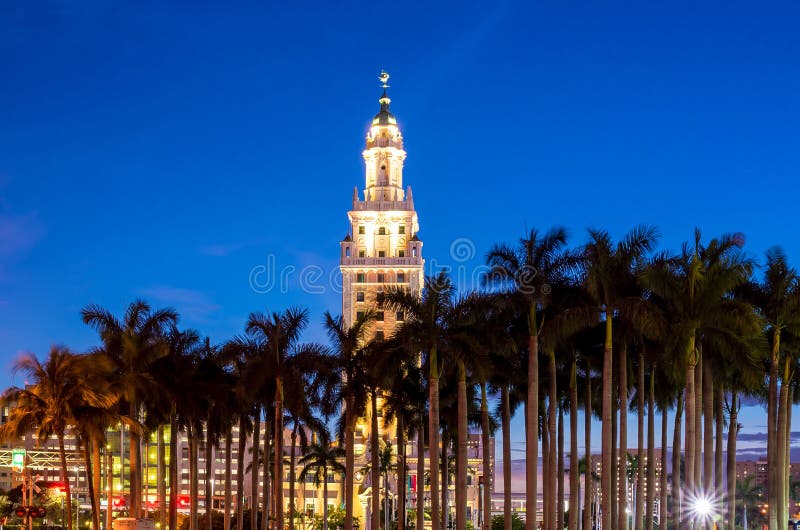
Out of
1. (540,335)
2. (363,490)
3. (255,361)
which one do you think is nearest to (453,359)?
(540,335)

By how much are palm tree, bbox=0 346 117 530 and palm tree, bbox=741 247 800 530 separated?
35.6m

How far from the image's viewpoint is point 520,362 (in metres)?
60.7

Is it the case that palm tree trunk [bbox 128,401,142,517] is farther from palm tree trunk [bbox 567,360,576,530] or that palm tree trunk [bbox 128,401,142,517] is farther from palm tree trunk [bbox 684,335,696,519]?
palm tree trunk [bbox 684,335,696,519]

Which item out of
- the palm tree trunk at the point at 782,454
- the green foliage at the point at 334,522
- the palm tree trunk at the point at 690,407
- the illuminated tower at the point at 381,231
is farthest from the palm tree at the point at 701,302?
the illuminated tower at the point at 381,231

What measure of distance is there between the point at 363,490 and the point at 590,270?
99806 millimetres

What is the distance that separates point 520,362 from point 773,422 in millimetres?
14003

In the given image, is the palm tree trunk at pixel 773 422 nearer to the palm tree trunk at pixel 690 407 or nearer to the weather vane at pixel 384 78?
the palm tree trunk at pixel 690 407

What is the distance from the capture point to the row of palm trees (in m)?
50.1

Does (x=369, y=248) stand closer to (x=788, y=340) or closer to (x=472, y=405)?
(x=472, y=405)

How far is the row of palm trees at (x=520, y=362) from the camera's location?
50125mm

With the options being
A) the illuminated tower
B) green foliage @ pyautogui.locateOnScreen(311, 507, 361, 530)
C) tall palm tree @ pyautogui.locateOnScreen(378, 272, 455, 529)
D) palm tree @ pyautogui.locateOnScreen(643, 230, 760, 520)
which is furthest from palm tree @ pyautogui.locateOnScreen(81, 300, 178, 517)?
the illuminated tower

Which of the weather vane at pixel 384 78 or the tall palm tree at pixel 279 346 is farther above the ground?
the weather vane at pixel 384 78

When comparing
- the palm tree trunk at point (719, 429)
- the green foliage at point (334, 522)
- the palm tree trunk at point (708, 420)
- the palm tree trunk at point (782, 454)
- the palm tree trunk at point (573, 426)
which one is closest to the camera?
the palm tree trunk at point (708, 420)

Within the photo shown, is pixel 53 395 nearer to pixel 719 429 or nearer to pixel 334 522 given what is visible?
pixel 719 429
